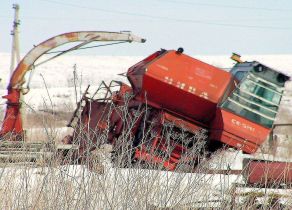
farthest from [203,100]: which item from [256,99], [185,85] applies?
[256,99]

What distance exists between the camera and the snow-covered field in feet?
16.4

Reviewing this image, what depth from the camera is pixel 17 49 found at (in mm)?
27297

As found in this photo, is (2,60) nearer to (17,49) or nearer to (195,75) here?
(17,49)

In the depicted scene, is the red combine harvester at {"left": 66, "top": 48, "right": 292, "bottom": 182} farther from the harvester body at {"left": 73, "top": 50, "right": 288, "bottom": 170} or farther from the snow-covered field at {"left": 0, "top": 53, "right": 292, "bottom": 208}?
the snow-covered field at {"left": 0, "top": 53, "right": 292, "bottom": 208}

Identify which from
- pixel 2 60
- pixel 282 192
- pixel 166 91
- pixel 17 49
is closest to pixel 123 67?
pixel 2 60

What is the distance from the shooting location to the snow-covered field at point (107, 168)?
5.00m

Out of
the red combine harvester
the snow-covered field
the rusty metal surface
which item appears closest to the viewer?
the snow-covered field

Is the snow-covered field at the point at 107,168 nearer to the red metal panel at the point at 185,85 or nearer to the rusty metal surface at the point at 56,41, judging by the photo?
the rusty metal surface at the point at 56,41

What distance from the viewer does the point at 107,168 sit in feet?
17.7

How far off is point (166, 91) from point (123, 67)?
2433 inches

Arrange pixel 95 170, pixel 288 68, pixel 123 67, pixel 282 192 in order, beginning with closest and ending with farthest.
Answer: pixel 95 170, pixel 282 192, pixel 288 68, pixel 123 67

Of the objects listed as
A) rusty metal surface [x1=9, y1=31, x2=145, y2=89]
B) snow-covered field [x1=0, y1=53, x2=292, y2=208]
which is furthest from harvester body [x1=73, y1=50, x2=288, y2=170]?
rusty metal surface [x1=9, y1=31, x2=145, y2=89]

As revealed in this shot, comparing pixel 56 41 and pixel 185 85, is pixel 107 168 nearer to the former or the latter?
pixel 185 85

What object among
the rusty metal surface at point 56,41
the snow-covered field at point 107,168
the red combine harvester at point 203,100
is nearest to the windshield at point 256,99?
the red combine harvester at point 203,100
